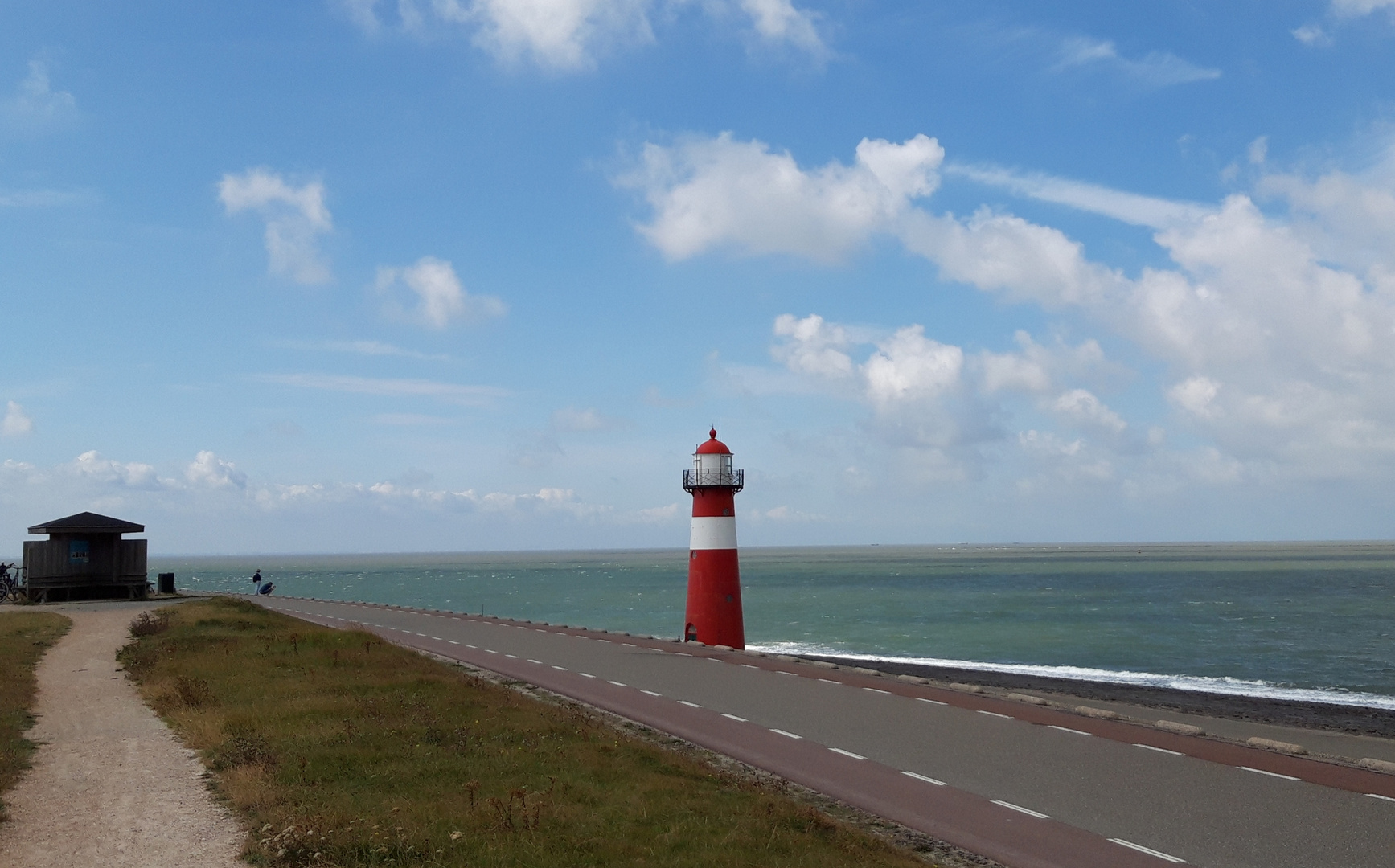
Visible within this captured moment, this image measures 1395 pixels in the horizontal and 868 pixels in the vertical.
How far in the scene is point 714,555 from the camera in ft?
115

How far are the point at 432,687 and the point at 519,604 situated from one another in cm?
6655

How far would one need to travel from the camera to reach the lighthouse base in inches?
1369

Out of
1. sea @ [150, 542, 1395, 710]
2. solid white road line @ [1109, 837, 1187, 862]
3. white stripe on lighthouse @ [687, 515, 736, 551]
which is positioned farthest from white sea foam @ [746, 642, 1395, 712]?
solid white road line @ [1109, 837, 1187, 862]

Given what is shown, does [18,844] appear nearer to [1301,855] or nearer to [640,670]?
[1301,855]

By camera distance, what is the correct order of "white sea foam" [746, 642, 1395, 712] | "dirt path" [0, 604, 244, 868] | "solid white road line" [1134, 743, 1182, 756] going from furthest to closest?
1. "white sea foam" [746, 642, 1395, 712]
2. "solid white road line" [1134, 743, 1182, 756]
3. "dirt path" [0, 604, 244, 868]

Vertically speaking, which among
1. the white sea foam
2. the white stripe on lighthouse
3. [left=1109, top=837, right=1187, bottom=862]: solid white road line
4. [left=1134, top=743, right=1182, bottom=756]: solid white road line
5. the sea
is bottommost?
the sea

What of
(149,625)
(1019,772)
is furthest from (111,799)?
(149,625)

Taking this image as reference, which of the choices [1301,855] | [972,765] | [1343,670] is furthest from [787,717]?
[1343,670]

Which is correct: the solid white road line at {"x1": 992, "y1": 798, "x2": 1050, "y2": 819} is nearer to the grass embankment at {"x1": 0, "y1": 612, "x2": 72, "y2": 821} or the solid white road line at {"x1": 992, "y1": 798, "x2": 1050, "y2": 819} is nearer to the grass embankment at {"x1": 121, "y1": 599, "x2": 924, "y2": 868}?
the grass embankment at {"x1": 121, "y1": 599, "x2": 924, "y2": 868}

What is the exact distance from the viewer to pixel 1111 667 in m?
42.6

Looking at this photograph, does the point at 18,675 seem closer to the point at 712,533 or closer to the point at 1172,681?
the point at 712,533

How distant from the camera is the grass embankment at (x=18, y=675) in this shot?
45.2 feet

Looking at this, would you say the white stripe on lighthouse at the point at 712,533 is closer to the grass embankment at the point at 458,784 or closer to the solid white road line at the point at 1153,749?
the grass embankment at the point at 458,784

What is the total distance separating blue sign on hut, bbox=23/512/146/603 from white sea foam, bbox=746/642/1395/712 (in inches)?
1151
